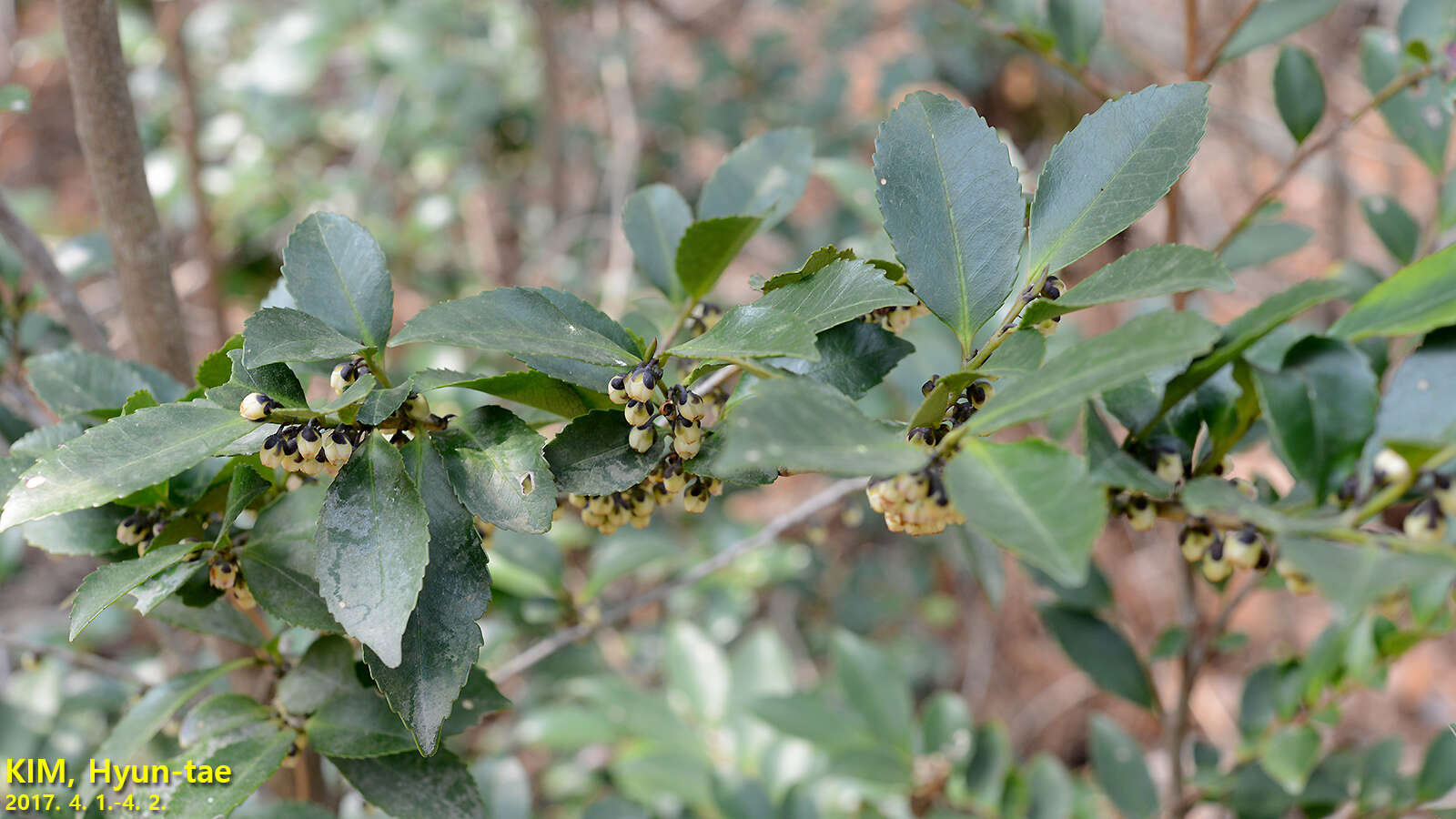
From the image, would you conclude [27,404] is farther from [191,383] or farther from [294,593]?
[294,593]

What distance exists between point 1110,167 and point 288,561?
2.28 ft

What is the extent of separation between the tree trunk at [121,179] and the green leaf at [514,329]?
2.01ft

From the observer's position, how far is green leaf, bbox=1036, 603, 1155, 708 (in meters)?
1.39

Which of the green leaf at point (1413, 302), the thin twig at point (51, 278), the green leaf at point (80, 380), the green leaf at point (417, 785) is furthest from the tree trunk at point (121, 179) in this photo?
the green leaf at point (1413, 302)

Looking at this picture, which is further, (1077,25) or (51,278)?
(1077,25)

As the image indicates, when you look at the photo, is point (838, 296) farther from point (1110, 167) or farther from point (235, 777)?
point (235, 777)

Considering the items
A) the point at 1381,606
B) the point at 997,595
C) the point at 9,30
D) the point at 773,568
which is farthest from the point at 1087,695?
the point at 9,30

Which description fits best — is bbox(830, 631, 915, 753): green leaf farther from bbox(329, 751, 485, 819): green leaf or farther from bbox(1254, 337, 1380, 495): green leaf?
bbox(1254, 337, 1380, 495): green leaf

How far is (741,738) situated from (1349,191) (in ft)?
7.79

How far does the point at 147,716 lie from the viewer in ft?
3.05

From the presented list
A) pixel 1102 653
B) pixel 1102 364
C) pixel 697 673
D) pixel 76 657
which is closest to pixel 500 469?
pixel 1102 364

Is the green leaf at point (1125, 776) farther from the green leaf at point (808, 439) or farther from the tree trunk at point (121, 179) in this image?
the tree trunk at point (121, 179)

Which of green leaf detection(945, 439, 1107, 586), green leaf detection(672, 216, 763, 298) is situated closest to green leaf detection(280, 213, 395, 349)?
green leaf detection(672, 216, 763, 298)

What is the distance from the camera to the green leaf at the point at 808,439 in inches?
20.1
